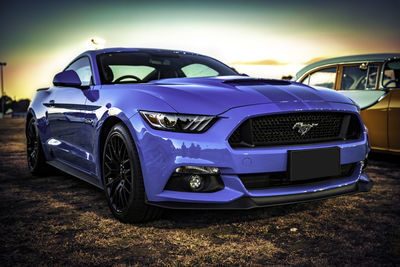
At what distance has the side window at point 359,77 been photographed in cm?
580

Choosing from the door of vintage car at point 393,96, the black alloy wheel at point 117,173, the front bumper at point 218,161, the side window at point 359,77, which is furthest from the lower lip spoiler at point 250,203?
the side window at point 359,77

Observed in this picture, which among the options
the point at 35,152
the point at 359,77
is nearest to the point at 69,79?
the point at 35,152

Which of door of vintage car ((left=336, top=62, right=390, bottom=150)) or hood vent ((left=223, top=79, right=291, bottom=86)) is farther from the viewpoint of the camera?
door of vintage car ((left=336, top=62, right=390, bottom=150))

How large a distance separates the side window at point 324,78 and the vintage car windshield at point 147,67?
2.52 m

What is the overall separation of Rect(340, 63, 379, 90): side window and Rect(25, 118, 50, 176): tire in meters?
4.44

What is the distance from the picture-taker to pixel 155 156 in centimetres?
264

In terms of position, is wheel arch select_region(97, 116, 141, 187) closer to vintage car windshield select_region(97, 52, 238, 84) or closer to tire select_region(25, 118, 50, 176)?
vintage car windshield select_region(97, 52, 238, 84)

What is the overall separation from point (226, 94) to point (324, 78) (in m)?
4.23

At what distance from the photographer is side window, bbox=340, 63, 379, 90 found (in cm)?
580

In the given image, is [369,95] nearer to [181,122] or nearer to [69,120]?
[181,122]

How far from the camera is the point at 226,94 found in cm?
278

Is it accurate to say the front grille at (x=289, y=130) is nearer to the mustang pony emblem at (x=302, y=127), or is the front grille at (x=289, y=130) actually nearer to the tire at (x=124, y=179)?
the mustang pony emblem at (x=302, y=127)

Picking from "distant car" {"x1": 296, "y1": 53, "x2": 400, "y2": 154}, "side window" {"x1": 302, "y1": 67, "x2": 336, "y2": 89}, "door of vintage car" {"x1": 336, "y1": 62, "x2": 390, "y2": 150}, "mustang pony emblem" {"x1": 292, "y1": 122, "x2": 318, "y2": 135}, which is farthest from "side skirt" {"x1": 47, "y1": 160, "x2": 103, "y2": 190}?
"side window" {"x1": 302, "y1": 67, "x2": 336, "y2": 89}

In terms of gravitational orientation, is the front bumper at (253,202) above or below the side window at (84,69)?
below
